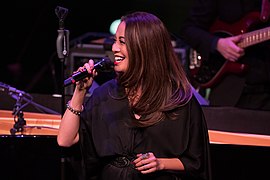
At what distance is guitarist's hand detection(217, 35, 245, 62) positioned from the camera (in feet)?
14.6

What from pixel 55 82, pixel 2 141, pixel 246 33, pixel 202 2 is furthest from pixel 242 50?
pixel 55 82

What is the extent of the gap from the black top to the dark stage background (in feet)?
12.8

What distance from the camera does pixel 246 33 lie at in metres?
4.44

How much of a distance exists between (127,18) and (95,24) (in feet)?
13.7

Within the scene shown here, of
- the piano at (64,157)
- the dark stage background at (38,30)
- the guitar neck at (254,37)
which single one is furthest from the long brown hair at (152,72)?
the dark stage background at (38,30)

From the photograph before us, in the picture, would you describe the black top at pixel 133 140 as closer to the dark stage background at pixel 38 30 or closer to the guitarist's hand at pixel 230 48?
the guitarist's hand at pixel 230 48

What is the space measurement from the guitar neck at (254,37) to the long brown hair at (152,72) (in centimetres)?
136

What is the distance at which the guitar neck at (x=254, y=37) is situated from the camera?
4265 millimetres

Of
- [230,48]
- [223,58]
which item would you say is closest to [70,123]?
[230,48]

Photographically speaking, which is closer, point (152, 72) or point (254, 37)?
point (152, 72)

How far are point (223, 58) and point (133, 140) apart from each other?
6.28ft

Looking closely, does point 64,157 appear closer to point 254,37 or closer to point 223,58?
point 254,37

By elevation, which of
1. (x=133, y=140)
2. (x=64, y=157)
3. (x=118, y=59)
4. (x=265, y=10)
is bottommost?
(x=64, y=157)

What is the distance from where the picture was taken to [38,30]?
23.5ft
